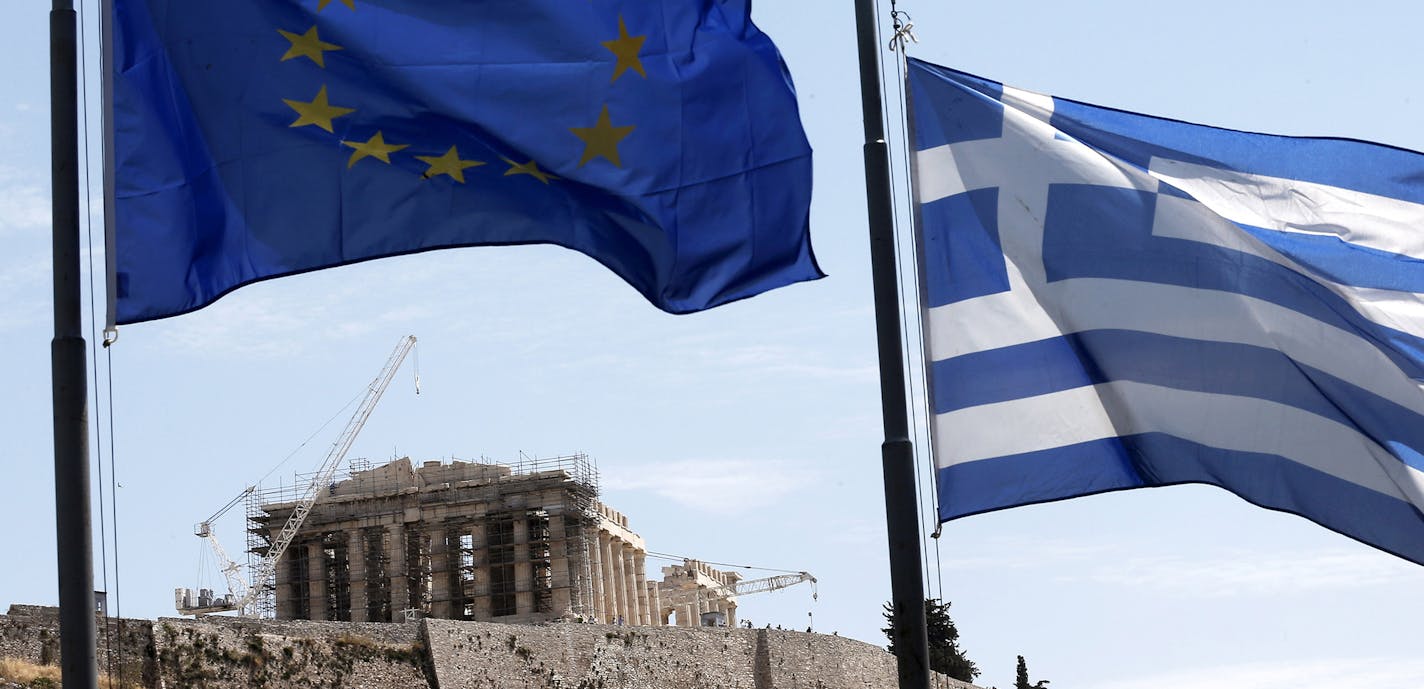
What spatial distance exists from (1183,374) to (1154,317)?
0.33 metres

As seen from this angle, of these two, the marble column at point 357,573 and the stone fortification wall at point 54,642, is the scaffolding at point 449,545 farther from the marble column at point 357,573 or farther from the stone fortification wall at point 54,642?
the stone fortification wall at point 54,642

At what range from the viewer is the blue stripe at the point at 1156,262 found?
373 inches

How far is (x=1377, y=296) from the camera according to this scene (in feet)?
31.7

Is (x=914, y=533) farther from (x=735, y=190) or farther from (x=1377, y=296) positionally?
(x=1377, y=296)

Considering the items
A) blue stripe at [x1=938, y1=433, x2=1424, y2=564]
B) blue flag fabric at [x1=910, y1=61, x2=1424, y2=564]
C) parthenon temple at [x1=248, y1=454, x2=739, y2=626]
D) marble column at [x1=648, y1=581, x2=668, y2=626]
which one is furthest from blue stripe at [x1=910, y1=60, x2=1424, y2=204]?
marble column at [x1=648, y1=581, x2=668, y2=626]

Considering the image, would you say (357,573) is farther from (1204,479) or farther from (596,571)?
(1204,479)

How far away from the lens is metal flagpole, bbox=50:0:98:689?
7.34 metres

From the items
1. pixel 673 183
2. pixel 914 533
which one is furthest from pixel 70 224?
pixel 914 533

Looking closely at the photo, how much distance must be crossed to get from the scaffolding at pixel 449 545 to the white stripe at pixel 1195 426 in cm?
6450

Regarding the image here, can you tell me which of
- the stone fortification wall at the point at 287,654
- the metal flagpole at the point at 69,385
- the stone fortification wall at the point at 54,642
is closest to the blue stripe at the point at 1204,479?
the metal flagpole at the point at 69,385

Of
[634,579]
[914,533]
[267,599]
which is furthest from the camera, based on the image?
[634,579]

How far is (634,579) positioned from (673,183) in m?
76.5

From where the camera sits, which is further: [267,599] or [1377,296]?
[267,599]

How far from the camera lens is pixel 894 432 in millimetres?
8023
